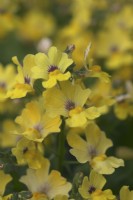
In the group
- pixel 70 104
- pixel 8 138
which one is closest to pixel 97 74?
pixel 70 104

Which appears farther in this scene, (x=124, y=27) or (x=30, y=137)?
(x=124, y=27)

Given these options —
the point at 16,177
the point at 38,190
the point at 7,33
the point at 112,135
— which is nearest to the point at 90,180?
the point at 38,190

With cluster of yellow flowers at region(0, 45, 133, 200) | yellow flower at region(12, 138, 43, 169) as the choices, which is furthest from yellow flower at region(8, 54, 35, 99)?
yellow flower at region(12, 138, 43, 169)

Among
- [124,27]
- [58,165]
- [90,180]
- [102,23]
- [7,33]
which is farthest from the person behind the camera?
[7,33]

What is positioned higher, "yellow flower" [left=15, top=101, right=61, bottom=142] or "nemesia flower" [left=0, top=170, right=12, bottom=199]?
"yellow flower" [left=15, top=101, right=61, bottom=142]

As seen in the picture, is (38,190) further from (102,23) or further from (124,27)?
(102,23)

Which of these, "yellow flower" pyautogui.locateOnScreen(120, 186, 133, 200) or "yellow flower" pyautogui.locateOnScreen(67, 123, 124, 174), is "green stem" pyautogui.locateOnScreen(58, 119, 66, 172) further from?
"yellow flower" pyautogui.locateOnScreen(120, 186, 133, 200)

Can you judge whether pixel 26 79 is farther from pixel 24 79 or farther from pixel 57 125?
pixel 57 125
